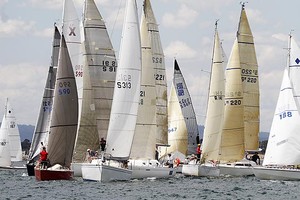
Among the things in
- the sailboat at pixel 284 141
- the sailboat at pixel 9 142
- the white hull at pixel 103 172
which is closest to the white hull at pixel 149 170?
the white hull at pixel 103 172

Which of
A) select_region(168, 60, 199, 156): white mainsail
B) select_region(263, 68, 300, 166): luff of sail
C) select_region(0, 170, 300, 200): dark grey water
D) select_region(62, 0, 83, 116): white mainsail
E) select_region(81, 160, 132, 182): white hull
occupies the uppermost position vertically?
select_region(62, 0, 83, 116): white mainsail

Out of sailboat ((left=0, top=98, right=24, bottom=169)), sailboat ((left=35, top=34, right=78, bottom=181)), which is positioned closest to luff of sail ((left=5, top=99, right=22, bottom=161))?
sailboat ((left=0, top=98, right=24, bottom=169))

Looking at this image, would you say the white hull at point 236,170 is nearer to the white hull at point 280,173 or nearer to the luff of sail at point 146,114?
the white hull at point 280,173

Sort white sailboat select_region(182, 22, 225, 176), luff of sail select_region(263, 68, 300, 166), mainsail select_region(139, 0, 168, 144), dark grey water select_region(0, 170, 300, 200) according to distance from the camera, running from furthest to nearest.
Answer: white sailboat select_region(182, 22, 225, 176) < mainsail select_region(139, 0, 168, 144) < luff of sail select_region(263, 68, 300, 166) < dark grey water select_region(0, 170, 300, 200)

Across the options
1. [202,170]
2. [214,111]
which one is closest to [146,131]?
[202,170]

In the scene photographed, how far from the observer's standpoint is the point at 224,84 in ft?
208

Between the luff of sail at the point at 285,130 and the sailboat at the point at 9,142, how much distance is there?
28.0 metres

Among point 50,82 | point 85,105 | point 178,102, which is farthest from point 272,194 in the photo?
point 178,102

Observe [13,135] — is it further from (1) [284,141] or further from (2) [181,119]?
(1) [284,141]

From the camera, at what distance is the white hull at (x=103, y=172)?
5038 centimetres

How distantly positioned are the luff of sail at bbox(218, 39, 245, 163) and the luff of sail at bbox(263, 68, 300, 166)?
8.06 meters

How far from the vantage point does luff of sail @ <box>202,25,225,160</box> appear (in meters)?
62.8

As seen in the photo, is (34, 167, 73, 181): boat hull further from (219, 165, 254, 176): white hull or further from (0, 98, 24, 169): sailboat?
(0, 98, 24, 169): sailboat

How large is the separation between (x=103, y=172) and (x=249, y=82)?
20176mm
